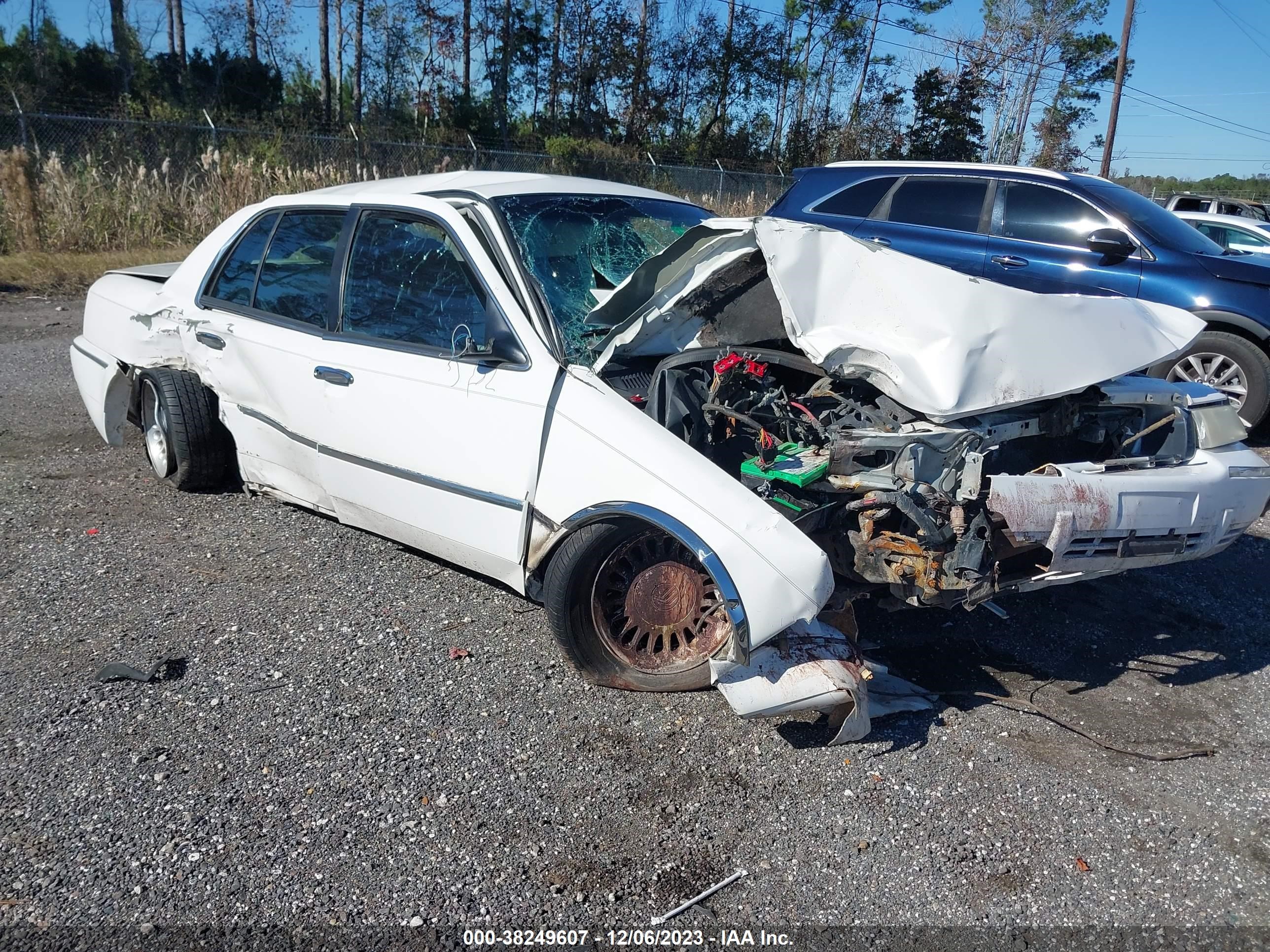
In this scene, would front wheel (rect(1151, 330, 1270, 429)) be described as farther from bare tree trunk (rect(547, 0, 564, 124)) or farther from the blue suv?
bare tree trunk (rect(547, 0, 564, 124))

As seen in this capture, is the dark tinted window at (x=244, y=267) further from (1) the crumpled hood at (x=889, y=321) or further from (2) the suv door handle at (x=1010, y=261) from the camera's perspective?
(2) the suv door handle at (x=1010, y=261)

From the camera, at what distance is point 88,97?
74.1 feet

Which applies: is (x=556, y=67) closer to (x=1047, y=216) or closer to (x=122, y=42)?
(x=122, y=42)

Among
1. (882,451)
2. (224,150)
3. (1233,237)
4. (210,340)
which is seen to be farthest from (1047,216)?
(224,150)

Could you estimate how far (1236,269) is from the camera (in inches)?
254

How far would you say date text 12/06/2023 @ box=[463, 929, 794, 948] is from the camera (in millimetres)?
2262

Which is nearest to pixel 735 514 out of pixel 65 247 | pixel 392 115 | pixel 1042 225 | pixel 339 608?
pixel 339 608

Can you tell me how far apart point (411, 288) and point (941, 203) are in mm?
4978

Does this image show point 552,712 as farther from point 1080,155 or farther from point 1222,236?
point 1080,155

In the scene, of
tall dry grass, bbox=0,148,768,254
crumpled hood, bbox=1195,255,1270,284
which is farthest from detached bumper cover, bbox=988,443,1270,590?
tall dry grass, bbox=0,148,768,254

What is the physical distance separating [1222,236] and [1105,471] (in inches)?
430

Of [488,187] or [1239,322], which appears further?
[1239,322]

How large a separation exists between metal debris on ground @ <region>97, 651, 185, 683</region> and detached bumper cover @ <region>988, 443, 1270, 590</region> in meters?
2.90

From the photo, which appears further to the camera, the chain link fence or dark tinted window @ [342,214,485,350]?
the chain link fence
